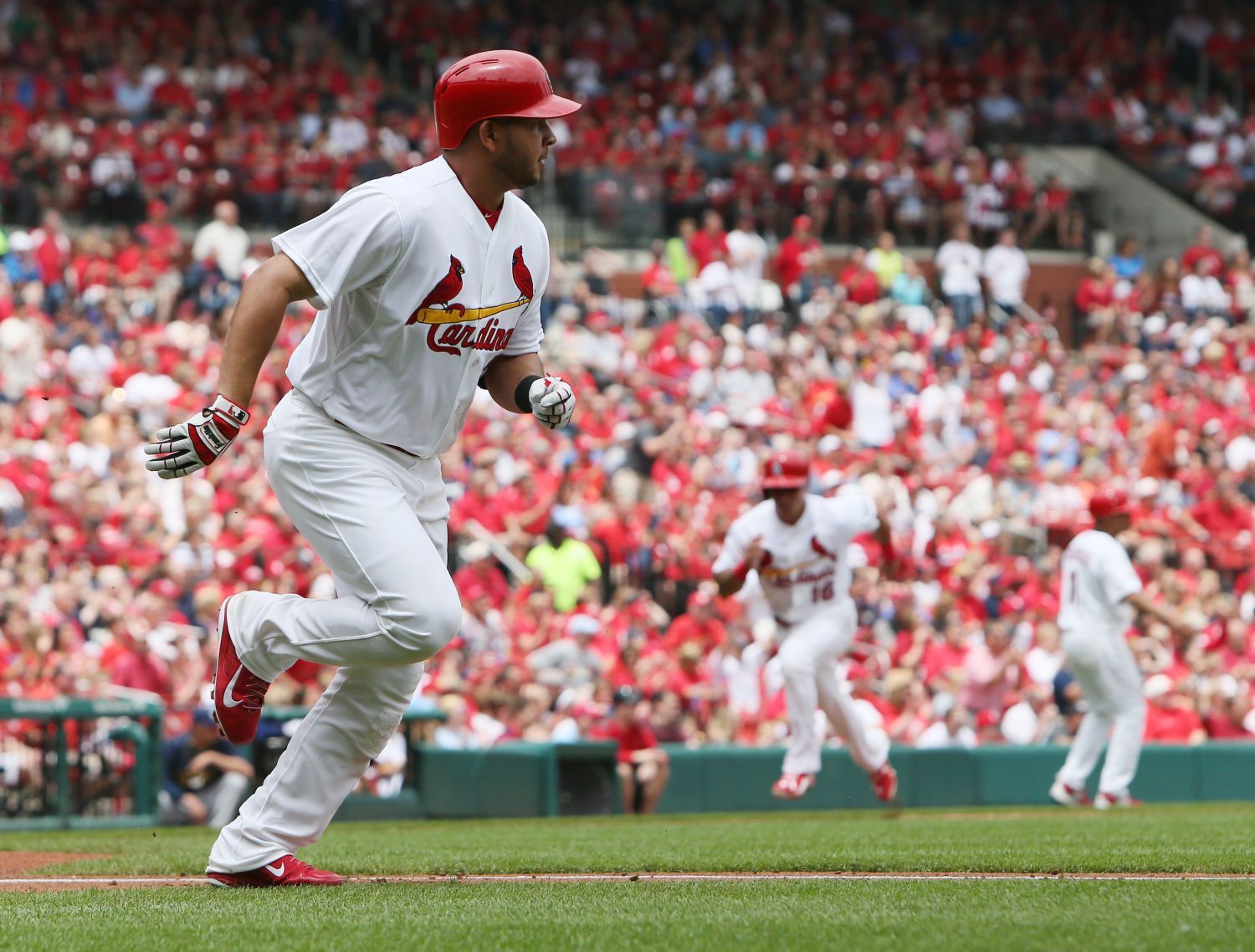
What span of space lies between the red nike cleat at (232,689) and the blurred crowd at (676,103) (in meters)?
15.0

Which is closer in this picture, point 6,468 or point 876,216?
point 6,468

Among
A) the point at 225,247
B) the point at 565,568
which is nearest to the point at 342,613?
the point at 565,568

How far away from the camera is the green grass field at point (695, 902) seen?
4.18 m

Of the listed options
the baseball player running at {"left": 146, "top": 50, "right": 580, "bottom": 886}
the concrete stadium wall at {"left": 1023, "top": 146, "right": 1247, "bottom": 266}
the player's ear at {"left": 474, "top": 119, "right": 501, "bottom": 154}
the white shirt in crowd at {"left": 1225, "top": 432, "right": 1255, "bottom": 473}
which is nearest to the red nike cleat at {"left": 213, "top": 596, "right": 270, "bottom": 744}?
the baseball player running at {"left": 146, "top": 50, "right": 580, "bottom": 886}

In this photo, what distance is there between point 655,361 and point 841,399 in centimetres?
204

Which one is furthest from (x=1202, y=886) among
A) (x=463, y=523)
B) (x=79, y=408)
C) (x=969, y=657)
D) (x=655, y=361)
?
(x=655, y=361)

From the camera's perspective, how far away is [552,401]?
5266 mm

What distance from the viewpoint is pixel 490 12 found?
2594 centimetres

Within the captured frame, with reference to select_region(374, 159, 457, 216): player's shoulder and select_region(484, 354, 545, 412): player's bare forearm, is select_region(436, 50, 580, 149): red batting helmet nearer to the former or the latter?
select_region(374, 159, 457, 216): player's shoulder

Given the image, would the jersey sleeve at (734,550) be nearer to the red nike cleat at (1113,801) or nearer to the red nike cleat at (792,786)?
the red nike cleat at (792,786)

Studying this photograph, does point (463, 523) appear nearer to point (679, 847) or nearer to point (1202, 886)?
point (679, 847)

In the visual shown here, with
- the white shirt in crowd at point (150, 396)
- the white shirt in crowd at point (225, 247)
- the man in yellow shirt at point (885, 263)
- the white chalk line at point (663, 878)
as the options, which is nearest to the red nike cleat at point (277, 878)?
the white chalk line at point (663, 878)

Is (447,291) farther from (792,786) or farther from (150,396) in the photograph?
(150,396)

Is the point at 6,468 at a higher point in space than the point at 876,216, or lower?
lower
